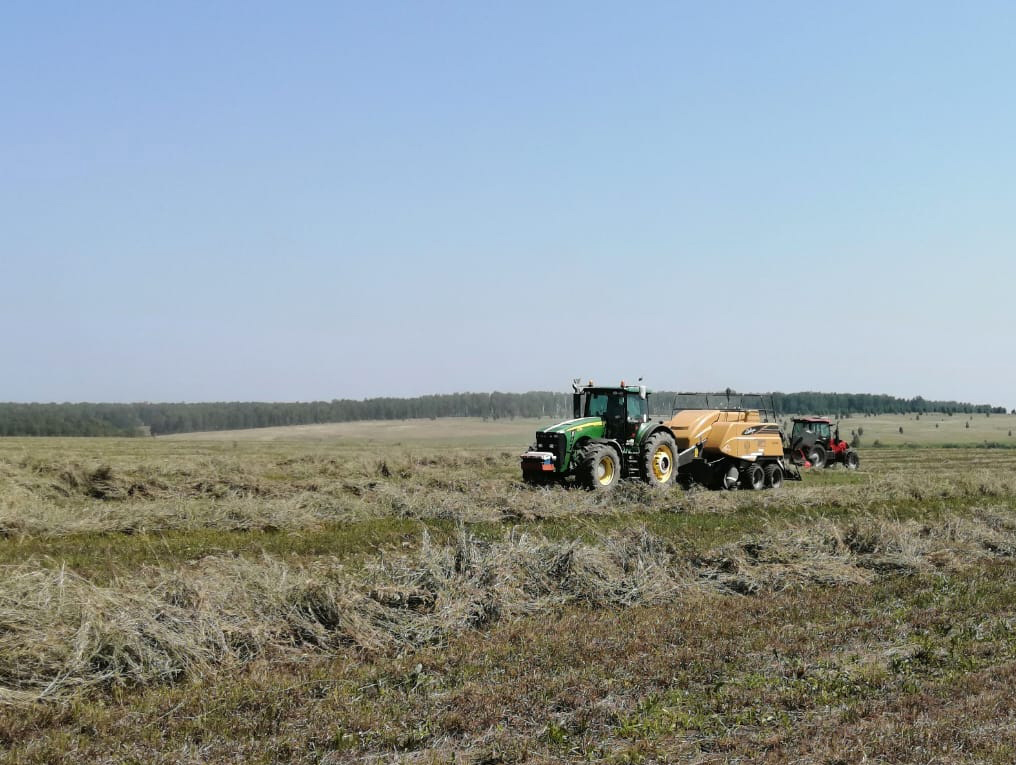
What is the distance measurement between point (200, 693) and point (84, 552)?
7129mm

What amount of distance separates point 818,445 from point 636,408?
42.9 feet

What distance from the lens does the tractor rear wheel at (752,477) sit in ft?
72.1

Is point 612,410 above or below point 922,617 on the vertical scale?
above

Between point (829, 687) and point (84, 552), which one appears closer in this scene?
point (829, 687)

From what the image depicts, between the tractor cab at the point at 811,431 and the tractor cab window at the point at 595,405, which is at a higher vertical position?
the tractor cab window at the point at 595,405

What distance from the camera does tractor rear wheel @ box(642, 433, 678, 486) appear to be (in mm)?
19500

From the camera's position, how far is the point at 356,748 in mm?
4992

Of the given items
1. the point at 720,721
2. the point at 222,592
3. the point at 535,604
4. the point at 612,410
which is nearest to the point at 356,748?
the point at 720,721

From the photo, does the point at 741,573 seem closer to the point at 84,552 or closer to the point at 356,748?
the point at 356,748

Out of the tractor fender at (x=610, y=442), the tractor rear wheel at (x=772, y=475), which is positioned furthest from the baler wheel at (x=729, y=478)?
the tractor fender at (x=610, y=442)

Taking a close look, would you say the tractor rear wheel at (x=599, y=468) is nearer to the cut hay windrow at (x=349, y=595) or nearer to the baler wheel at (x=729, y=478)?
the baler wheel at (x=729, y=478)

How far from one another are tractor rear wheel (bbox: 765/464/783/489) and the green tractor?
3452 millimetres

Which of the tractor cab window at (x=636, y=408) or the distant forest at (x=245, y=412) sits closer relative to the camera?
the tractor cab window at (x=636, y=408)

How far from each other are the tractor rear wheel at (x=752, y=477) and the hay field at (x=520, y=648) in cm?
855
